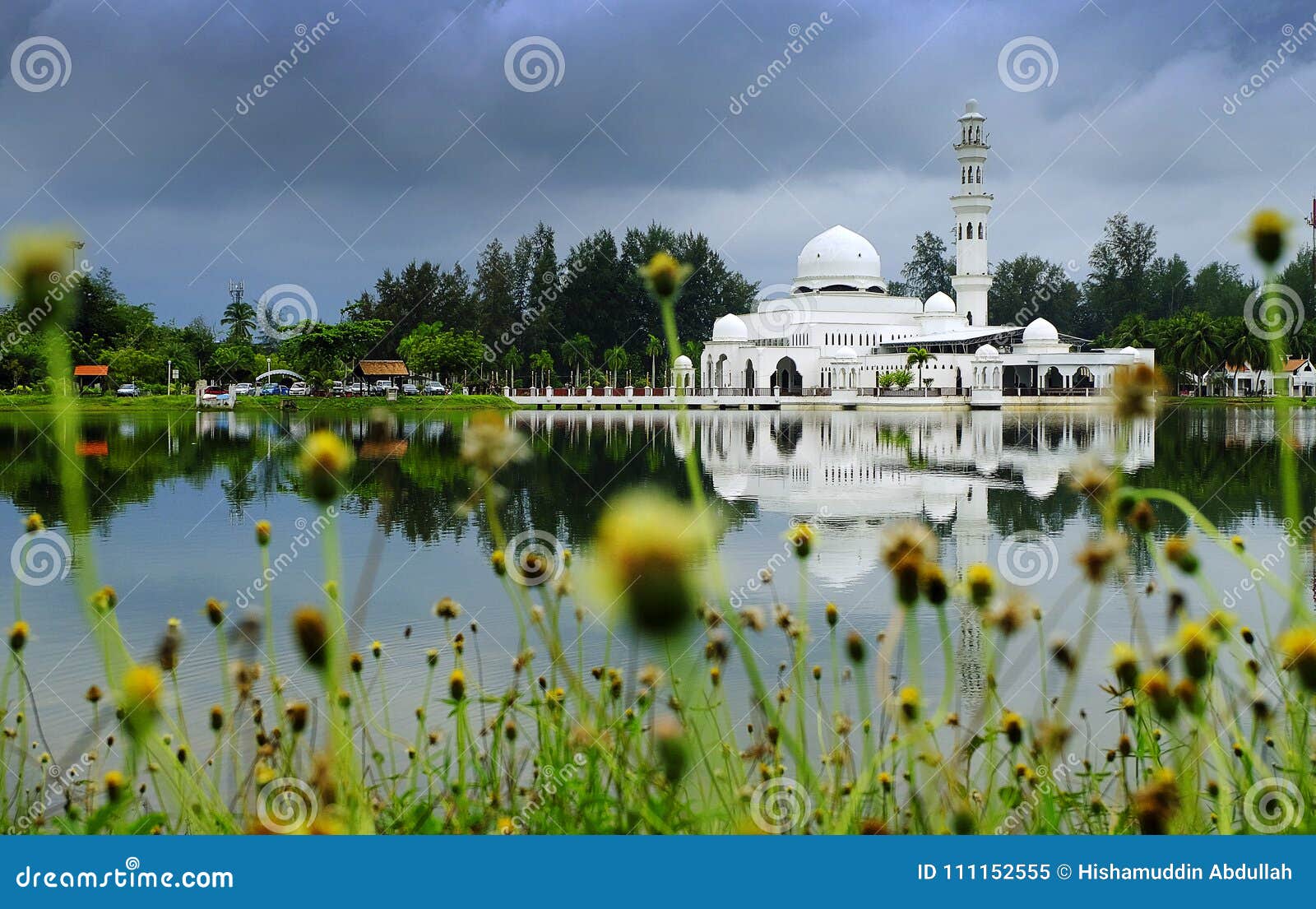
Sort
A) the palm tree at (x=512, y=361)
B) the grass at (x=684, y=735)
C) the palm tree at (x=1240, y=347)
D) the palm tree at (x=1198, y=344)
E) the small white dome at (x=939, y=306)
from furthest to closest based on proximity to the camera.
Answer: 1. the small white dome at (x=939, y=306)
2. the palm tree at (x=512, y=361)
3. the palm tree at (x=1198, y=344)
4. the palm tree at (x=1240, y=347)
5. the grass at (x=684, y=735)

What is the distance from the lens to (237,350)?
48.4 meters

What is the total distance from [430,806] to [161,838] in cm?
61

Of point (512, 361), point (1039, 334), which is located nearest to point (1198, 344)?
point (1039, 334)

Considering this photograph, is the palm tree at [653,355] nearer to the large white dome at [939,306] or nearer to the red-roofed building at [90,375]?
the large white dome at [939,306]

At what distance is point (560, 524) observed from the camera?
10883mm

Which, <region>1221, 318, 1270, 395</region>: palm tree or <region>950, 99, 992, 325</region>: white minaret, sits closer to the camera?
<region>1221, 318, 1270, 395</region>: palm tree

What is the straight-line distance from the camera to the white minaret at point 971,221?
182 ft

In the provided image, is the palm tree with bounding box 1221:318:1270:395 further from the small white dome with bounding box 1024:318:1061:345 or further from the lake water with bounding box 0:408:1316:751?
the lake water with bounding box 0:408:1316:751

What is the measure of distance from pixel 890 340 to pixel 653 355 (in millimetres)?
11900

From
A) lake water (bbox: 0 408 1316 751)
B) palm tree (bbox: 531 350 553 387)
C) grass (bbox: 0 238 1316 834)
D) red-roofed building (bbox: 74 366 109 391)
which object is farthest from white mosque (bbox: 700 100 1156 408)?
grass (bbox: 0 238 1316 834)

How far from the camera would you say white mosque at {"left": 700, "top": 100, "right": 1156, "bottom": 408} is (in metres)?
54.3

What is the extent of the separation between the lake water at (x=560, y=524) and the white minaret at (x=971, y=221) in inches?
1264

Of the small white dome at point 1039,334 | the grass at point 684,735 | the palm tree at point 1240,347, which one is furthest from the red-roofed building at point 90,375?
the palm tree at point 1240,347

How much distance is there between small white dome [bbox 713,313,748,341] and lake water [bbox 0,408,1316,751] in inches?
1257
